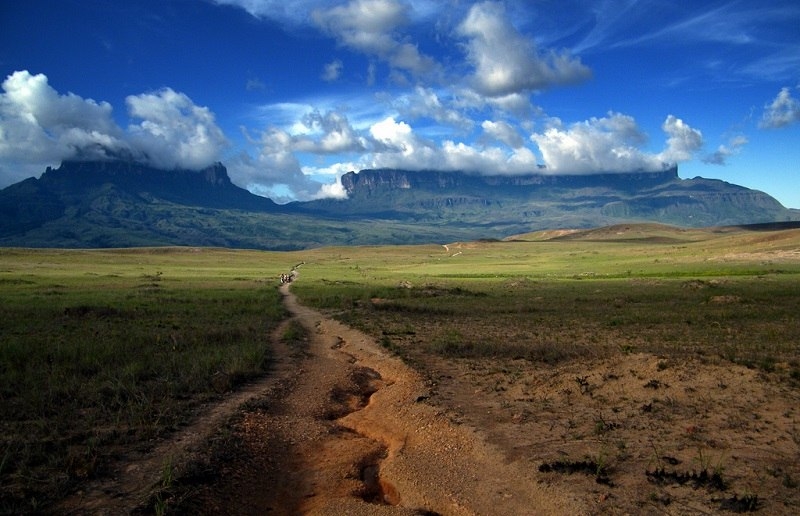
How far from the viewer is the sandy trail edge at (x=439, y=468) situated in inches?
323

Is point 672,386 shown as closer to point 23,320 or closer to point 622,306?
point 622,306

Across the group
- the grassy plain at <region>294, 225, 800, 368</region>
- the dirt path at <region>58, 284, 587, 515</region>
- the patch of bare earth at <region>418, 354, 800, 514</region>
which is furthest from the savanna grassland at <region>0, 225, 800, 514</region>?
the dirt path at <region>58, 284, 587, 515</region>

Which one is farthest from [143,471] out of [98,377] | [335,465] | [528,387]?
[528,387]

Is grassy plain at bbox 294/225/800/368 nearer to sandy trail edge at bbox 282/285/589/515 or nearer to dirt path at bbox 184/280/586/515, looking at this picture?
sandy trail edge at bbox 282/285/589/515

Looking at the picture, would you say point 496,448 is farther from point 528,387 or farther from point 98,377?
point 98,377

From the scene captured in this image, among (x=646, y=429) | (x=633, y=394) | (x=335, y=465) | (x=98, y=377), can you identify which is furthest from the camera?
(x=98, y=377)

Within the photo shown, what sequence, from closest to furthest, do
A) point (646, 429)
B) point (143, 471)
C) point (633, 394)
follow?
point (143, 471), point (646, 429), point (633, 394)

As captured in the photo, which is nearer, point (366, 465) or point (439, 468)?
point (439, 468)

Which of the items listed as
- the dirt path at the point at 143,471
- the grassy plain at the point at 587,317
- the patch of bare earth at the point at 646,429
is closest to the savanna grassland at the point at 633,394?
the patch of bare earth at the point at 646,429

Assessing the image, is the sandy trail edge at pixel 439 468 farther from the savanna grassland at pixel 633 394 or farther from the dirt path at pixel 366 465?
the savanna grassland at pixel 633 394

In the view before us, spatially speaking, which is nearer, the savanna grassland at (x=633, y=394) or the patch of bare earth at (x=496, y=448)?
the patch of bare earth at (x=496, y=448)

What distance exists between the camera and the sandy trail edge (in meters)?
8.20

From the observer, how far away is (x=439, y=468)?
973 cm

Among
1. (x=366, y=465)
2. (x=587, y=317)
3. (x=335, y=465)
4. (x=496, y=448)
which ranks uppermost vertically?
(x=496, y=448)
